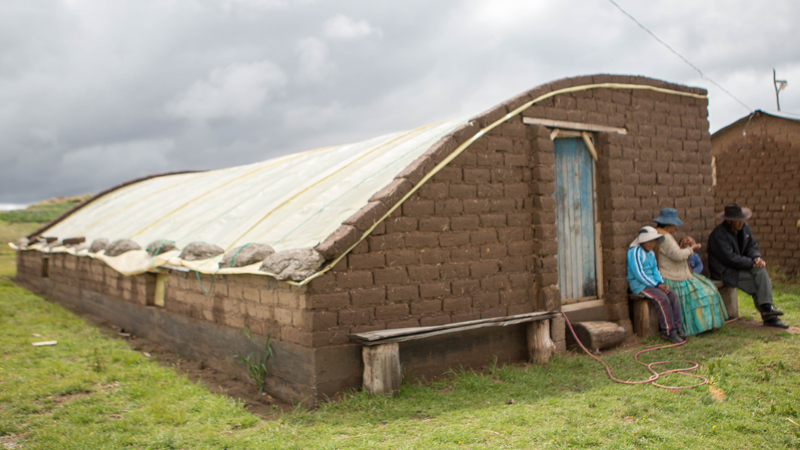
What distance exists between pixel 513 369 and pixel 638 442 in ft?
6.63

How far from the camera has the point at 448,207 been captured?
5.87 metres

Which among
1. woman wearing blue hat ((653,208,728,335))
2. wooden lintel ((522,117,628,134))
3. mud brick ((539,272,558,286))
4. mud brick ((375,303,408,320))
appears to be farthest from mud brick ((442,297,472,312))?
woman wearing blue hat ((653,208,728,335))

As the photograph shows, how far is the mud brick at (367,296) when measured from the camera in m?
5.27

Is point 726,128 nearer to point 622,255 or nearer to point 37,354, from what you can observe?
point 622,255

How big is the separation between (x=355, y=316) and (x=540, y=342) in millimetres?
2343

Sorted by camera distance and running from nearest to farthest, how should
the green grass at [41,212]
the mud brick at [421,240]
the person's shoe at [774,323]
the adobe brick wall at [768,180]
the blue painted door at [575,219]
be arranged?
the mud brick at [421,240] → the blue painted door at [575,219] → the person's shoe at [774,323] → the adobe brick wall at [768,180] → the green grass at [41,212]

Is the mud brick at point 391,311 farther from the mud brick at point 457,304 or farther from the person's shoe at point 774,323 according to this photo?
the person's shoe at point 774,323

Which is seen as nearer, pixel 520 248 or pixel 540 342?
pixel 540 342

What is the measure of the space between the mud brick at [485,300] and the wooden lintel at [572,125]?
2083 millimetres

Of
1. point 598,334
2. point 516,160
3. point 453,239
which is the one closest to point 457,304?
point 453,239

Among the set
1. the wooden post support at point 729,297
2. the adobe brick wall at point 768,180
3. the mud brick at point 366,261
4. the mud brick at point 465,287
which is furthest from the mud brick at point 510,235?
the adobe brick wall at point 768,180

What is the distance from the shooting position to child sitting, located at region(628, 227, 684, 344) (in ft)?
23.2

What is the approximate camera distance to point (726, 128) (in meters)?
12.1

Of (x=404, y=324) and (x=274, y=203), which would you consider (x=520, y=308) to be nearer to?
(x=404, y=324)
